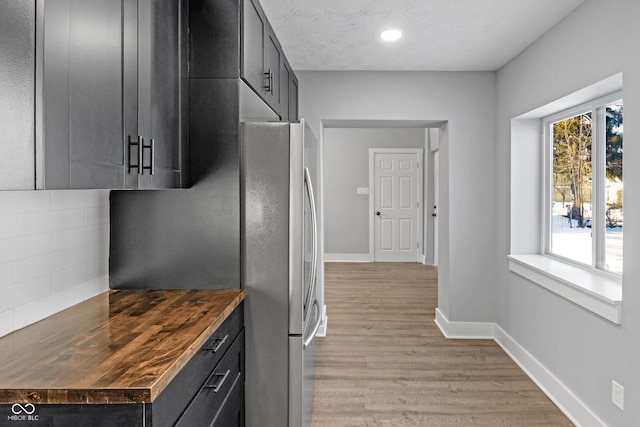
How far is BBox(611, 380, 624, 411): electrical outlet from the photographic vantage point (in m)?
2.24

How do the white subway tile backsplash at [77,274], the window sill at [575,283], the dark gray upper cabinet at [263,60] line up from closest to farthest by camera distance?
the white subway tile backsplash at [77,274] → the dark gray upper cabinet at [263,60] → the window sill at [575,283]

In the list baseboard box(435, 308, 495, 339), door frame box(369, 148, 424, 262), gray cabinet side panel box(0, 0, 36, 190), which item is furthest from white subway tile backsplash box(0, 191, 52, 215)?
door frame box(369, 148, 424, 262)

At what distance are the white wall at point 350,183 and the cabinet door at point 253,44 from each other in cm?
588

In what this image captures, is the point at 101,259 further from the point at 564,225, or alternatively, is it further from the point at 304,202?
the point at 564,225

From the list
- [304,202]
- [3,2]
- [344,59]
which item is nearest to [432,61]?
[344,59]

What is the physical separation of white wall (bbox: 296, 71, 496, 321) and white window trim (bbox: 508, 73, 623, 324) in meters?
0.41

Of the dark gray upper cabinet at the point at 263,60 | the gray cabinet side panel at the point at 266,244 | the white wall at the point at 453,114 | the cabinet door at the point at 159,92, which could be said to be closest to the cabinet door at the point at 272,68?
the dark gray upper cabinet at the point at 263,60

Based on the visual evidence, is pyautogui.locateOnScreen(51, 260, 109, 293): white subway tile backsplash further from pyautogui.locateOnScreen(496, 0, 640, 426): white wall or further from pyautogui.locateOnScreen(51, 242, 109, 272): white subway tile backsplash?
pyautogui.locateOnScreen(496, 0, 640, 426): white wall

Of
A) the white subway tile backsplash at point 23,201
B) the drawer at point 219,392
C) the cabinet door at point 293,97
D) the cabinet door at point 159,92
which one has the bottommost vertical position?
the drawer at point 219,392

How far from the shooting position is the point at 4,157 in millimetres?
1000

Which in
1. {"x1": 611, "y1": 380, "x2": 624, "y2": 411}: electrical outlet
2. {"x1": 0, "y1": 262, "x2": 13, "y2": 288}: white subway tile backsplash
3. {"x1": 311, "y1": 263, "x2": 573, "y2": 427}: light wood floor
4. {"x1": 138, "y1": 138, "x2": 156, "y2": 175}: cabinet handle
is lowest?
{"x1": 311, "y1": 263, "x2": 573, "y2": 427}: light wood floor

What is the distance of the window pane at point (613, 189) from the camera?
268cm

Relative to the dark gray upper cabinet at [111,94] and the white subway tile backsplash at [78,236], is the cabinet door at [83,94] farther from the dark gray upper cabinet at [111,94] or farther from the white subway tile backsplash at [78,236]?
the white subway tile backsplash at [78,236]

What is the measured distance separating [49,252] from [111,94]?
2.32 feet
